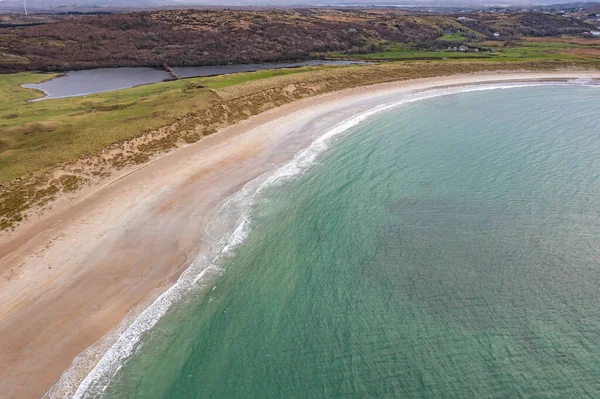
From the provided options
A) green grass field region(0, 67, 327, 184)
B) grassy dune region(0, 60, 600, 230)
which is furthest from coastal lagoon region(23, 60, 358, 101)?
green grass field region(0, 67, 327, 184)

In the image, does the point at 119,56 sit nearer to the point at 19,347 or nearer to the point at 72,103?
the point at 72,103

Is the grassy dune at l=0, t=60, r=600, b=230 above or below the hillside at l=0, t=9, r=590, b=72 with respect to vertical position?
below

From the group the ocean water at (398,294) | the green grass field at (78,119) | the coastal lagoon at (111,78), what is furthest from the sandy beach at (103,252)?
the coastal lagoon at (111,78)

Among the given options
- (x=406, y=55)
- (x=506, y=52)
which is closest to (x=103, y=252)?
(x=406, y=55)

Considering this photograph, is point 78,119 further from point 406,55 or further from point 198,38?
point 406,55

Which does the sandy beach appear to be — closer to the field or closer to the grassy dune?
the grassy dune

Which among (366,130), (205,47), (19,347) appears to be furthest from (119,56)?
(19,347)

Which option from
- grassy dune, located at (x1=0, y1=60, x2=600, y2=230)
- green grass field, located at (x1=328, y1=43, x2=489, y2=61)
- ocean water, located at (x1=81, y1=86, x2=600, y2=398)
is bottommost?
ocean water, located at (x1=81, y1=86, x2=600, y2=398)
